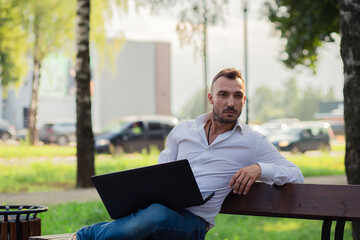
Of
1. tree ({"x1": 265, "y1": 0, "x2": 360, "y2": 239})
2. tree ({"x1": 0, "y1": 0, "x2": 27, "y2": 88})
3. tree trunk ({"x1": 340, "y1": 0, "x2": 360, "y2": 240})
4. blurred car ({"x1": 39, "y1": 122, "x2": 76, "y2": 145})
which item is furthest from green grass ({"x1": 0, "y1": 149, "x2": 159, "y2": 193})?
blurred car ({"x1": 39, "y1": 122, "x2": 76, "y2": 145})

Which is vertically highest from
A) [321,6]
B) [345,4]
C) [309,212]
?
[321,6]

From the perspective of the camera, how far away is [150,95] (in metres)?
68.2

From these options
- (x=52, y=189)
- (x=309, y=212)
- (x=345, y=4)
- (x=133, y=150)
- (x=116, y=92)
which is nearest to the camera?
(x=309, y=212)

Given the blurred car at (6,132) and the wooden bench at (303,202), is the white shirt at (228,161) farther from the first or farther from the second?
the blurred car at (6,132)

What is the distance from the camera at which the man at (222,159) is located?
146 inches

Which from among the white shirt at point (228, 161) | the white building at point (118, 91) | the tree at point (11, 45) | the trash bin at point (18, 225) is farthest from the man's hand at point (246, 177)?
the white building at point (118, 91)

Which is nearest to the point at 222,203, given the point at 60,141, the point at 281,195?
the point at 281,195

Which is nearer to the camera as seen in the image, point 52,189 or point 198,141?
point 198,141

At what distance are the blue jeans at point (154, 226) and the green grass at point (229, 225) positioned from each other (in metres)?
3.37

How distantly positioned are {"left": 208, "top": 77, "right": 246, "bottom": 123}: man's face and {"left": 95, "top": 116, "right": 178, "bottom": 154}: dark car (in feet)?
62.6

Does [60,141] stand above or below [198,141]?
below

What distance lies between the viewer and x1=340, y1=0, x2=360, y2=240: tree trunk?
6242 mm

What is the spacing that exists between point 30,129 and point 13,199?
62.6ft

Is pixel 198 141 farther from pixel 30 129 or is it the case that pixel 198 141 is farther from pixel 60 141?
Result: pixel 60 141
